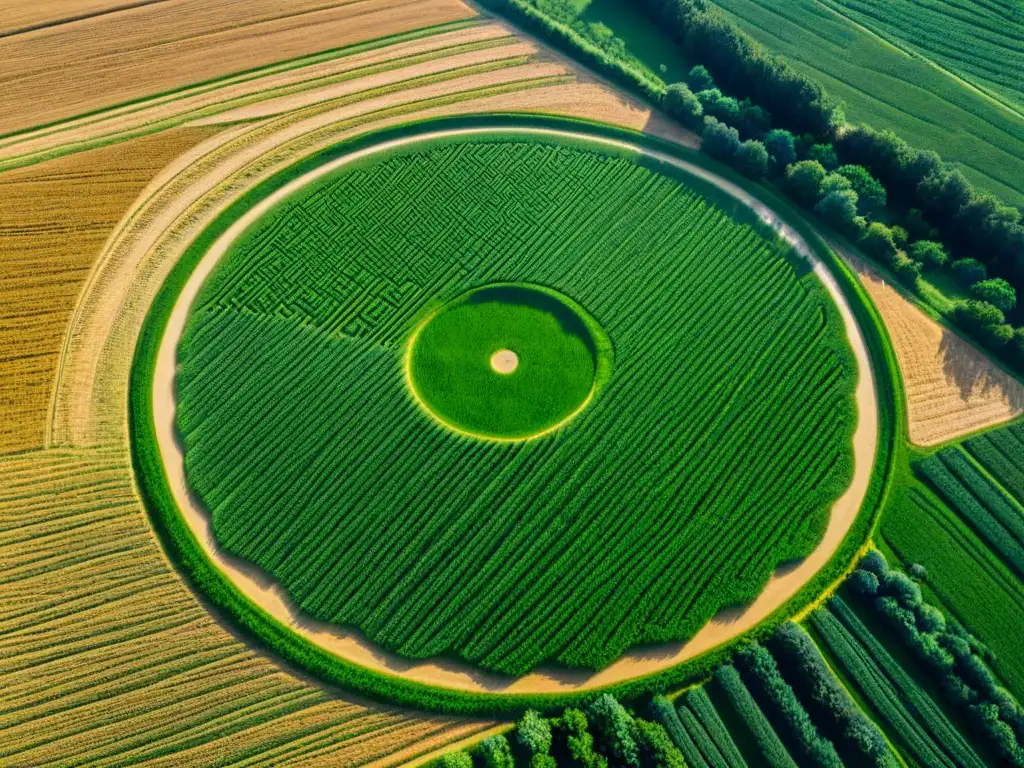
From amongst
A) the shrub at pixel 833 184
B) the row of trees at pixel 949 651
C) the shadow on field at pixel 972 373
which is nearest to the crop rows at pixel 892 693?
the row of trees at pixel 949 651

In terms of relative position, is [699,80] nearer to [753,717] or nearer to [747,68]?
[747,68]

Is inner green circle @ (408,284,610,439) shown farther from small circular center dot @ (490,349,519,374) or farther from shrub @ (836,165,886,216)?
shrub @ (836,165,886,216)

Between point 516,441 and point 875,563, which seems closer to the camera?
point 875,563

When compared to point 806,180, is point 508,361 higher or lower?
lower

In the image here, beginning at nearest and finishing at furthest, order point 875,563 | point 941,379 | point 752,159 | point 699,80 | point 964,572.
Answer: point 875,563
point 964,572
point 941,379
point 752,159
point 699,80

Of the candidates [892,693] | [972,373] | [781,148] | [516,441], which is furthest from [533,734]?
[781,148]

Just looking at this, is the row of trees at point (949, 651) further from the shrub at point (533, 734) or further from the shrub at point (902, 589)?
the shrub at point (533, 734)

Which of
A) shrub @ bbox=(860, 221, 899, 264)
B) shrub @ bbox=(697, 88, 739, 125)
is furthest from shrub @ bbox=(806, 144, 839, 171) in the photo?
shrub @ bbox=(860, 221, 899, 264)
